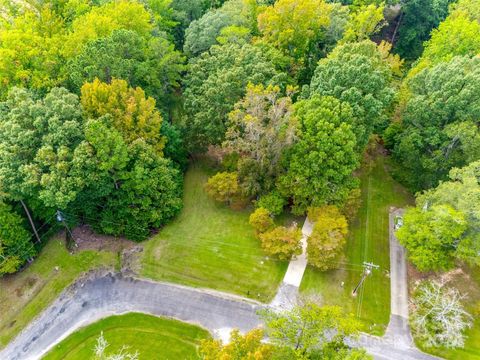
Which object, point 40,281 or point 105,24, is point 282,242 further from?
point 105,24

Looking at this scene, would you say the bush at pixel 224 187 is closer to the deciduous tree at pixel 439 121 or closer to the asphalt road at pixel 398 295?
the asphalt road at pixel 398 295

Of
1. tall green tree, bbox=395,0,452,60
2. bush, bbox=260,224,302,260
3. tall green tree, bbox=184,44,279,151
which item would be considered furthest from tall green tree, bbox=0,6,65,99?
tall green tree, bbox=395,0,452,60

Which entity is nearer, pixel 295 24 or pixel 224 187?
pixel 224 187

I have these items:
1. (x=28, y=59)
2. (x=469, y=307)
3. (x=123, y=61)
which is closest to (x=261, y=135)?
(x=123, y=61)

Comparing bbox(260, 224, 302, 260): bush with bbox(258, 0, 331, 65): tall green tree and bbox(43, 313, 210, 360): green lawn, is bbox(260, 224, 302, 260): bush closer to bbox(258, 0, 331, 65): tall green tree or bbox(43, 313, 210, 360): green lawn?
bbox(43, 313, 210, 360): green lawn

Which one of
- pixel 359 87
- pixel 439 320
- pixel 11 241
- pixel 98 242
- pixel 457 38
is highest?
pixel 359 87

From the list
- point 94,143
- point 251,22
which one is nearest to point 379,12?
point 251,22

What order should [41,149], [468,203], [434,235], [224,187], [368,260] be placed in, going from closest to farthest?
[468,203]
[41,149]
[434,235]
[368,260]
[224,187]
